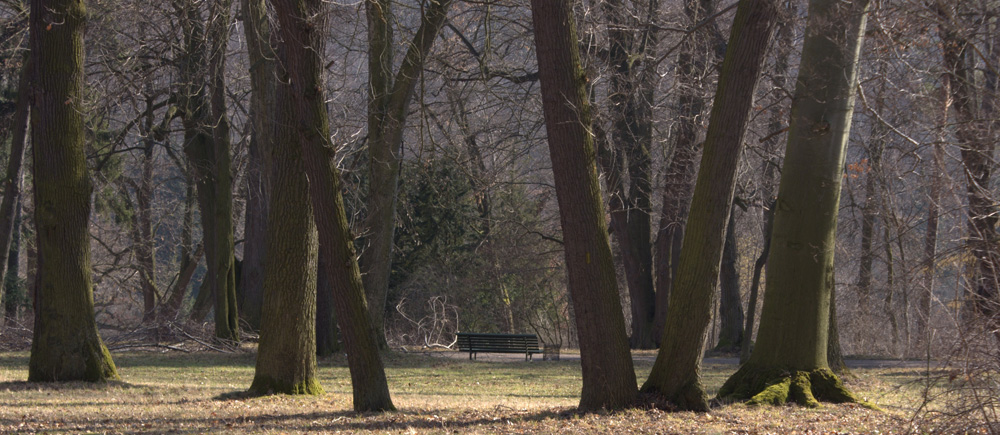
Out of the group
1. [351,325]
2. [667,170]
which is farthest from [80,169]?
[667,170]

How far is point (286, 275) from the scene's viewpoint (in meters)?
9.88

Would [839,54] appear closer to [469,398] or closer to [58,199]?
[469,398]

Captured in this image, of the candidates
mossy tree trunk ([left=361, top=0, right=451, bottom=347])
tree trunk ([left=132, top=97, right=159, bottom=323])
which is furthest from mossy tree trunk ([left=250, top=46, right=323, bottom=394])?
tree trunk ([left=132, top=97, right=159, bottom=323])

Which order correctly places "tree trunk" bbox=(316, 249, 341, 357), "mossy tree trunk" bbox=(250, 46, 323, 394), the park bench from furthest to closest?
the park bench
"tree trunk" bbox=(316, 249, 341, 357)
"mossy tree trunk" bbox=(250, 46, 323, 394)

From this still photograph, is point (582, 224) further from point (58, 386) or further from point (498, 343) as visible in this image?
point (498, 343)

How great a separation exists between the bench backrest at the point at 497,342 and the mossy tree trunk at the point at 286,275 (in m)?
9.29

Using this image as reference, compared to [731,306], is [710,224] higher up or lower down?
higher up

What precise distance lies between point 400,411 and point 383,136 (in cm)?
759

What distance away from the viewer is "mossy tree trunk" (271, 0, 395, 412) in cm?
838

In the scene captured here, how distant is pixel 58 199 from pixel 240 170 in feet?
Result: 48.4

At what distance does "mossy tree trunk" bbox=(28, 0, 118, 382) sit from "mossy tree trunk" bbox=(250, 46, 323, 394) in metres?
2.79

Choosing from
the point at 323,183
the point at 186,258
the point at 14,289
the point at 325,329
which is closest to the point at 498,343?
the point at 325,329

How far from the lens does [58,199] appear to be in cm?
1084

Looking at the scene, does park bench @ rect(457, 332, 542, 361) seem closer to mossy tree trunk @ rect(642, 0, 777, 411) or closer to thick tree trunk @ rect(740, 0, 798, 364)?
thick tree trunk @ rect(740, 0, 798, 364)
